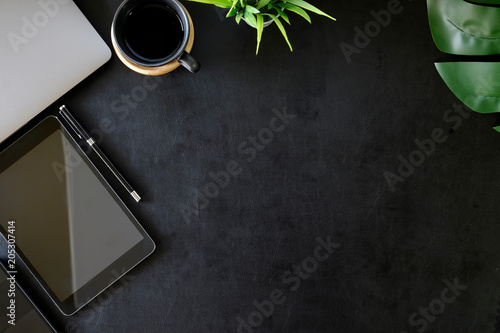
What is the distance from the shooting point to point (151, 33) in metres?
0.83

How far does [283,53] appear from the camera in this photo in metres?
0.89

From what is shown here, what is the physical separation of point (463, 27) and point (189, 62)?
0.45m

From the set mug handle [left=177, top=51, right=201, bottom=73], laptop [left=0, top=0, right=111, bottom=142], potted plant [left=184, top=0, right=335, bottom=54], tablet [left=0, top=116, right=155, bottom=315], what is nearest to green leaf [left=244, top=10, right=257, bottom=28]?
potted plant [left=184, top=0, right=335, bottom=54]

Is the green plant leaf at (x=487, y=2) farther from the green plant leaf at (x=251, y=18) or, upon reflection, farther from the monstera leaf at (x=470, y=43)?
the green plant leaf at (x=251, y=18)

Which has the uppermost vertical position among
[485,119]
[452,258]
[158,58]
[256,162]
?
[158,58]

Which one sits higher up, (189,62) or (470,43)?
(189,62)

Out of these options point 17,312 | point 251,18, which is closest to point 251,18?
point 251,18

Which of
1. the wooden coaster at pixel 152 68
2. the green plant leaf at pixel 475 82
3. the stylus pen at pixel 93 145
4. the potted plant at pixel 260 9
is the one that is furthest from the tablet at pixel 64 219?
the green plant leaf at pixel 475 82

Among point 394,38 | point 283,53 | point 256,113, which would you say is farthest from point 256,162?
point 394,38

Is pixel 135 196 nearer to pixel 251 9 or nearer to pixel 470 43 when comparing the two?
pixel 251 9

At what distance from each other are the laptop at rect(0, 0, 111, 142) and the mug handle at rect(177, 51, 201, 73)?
14 centimetres

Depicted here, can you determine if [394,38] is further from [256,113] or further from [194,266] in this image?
[194,266]

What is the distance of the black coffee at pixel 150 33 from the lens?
825 mm

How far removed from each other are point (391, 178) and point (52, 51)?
22.7 inches
